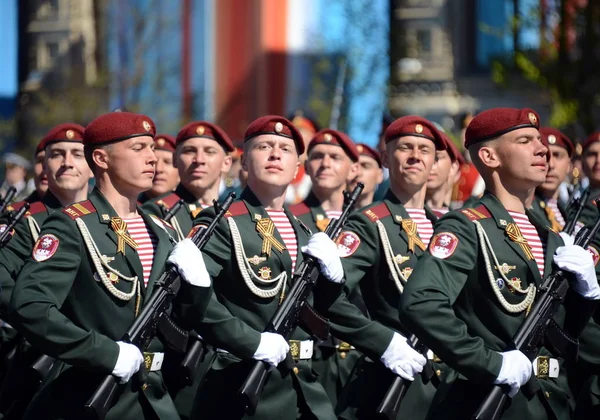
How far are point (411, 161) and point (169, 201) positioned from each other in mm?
2373

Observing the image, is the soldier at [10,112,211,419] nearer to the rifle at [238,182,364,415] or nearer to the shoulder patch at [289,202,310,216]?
the rifle at [238,182,364,415]

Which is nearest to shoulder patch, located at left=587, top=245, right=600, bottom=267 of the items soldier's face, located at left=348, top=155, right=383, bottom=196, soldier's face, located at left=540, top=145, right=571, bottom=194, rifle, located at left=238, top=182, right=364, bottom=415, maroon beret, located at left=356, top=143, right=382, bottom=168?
rifle, located at left=238, top=182, right=364, bottom=415

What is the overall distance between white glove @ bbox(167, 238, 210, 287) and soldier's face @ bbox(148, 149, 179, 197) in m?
4.20

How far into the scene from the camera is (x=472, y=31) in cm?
3712

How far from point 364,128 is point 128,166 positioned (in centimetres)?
1696

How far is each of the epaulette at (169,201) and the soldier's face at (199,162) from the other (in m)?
0.12

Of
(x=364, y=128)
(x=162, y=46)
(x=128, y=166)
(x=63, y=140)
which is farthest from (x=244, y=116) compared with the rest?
(x=128, y=166)

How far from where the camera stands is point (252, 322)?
247 inches

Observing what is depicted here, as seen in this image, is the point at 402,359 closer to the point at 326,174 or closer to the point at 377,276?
the point at 377,276

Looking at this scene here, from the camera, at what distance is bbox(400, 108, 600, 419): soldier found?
525cm

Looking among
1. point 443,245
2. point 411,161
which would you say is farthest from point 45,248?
point 411,161

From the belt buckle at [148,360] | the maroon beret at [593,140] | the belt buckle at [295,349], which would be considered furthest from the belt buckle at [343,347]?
the maroon beret at [593,140]

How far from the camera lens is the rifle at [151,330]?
5.34 m

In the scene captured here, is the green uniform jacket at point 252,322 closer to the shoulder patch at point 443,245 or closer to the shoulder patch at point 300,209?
the shoulder patch at point 443,245
